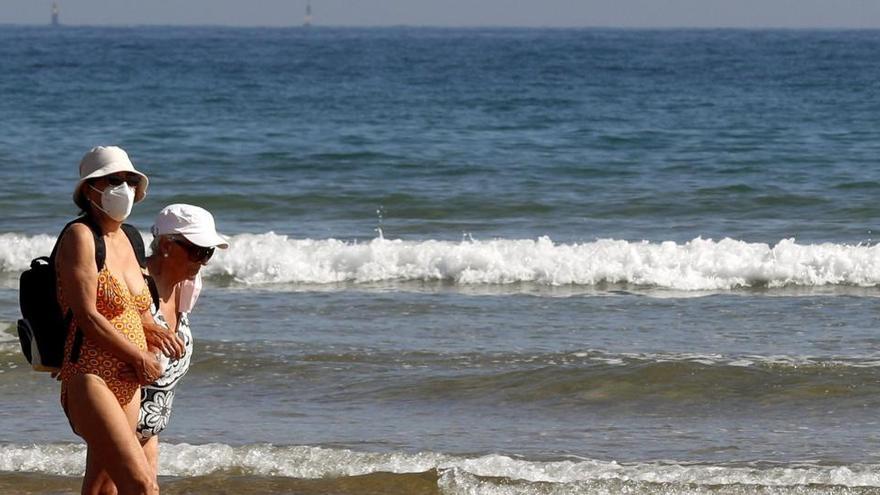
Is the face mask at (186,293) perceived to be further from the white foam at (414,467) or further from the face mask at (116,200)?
the white foam at (414,467)

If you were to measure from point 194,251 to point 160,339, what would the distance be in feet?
1.01

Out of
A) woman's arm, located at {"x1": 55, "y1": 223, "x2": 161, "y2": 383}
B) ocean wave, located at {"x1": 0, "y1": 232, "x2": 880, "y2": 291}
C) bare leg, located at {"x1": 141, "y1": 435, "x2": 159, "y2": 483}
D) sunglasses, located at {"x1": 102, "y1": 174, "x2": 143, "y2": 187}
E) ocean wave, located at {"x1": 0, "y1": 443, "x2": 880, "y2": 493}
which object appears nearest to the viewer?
woman's arm, located at {"x1": 55, "y1": 223, "x2": 161, "y2": 383}

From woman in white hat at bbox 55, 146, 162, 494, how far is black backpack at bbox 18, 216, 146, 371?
0.04ft

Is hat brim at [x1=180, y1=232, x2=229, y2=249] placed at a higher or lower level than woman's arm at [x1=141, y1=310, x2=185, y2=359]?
higher

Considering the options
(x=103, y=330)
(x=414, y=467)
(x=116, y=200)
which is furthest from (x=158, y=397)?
(x=414, y=467)

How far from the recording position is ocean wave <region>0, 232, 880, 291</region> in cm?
1204

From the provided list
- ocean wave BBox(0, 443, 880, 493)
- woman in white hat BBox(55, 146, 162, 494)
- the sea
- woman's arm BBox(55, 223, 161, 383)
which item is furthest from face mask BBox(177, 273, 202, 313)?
ocean wave BBox(0, 443, 880, 493)

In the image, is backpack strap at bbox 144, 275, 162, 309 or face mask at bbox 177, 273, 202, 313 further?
face mask at bbox 177, 273, 202, 313

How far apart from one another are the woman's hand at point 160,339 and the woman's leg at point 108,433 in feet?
0.69

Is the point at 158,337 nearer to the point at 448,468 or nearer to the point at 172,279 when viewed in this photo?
the point at 172,279

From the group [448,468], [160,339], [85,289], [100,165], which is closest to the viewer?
[85,289]

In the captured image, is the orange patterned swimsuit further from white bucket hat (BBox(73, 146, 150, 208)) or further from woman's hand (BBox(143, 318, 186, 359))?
white bucket hat (BBox(73, 146, 150, 208))

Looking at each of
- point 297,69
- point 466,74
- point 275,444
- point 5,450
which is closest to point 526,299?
point 275,444

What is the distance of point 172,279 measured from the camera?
452cm
